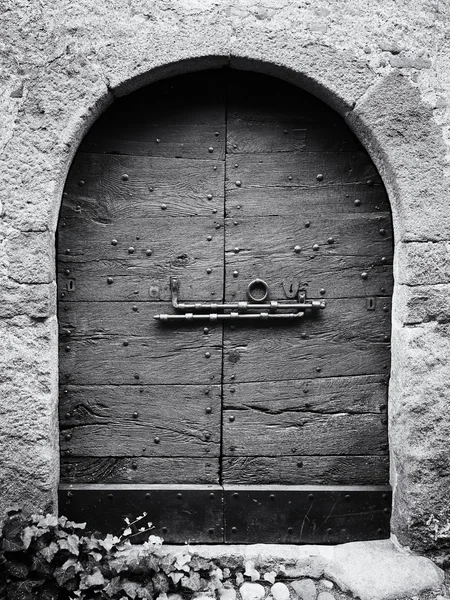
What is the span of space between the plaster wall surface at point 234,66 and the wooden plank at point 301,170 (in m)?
0.13

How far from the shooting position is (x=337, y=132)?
2.67 metres

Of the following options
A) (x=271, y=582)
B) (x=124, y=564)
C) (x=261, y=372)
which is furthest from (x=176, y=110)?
(x=271, y=582)

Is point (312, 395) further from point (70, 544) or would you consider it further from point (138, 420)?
point (70, 544)

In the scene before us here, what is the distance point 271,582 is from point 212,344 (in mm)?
1120

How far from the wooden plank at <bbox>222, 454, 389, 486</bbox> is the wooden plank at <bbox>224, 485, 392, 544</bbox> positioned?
0.13 feet

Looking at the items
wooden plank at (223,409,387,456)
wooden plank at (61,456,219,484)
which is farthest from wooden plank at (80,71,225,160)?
wooden plank at (61,456,219,484)

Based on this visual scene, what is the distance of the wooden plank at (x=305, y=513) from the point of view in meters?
2.69

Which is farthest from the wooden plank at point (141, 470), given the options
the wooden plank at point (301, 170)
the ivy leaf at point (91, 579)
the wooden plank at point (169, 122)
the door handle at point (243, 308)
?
the wooden plank at point (169, 122)

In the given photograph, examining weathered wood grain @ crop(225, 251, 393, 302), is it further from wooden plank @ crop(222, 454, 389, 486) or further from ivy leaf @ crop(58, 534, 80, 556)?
ivy leaf @ crop(58, 534, 80, 556)

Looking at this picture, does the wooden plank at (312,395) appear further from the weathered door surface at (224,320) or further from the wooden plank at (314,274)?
the wooden plank at (314,274)

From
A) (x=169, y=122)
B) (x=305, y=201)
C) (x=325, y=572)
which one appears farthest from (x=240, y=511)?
(x=169, y=122)

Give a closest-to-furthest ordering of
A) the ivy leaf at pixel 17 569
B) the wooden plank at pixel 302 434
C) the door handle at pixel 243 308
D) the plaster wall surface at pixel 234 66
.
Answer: the ivy leaf at pixel 17 569 → the plaster wall surface at pixel 234 66 → the door handle at pixel 243 308 → the wooden plank at pixel 302 434

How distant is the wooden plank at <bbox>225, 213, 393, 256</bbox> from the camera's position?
265 cm

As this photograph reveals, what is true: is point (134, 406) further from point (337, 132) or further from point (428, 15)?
point (428, 15)
